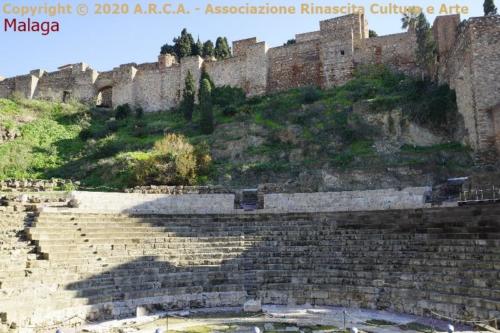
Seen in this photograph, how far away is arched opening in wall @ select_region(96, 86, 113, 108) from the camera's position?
36.9m

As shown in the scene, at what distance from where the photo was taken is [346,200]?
16016 mm

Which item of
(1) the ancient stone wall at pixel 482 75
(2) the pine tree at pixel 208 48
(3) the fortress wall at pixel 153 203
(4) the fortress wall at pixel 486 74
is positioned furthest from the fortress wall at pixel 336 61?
(3) the fortress wall at pixel 153 203

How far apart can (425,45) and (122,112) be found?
19886 millimetres

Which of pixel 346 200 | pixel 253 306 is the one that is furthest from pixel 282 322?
pixel 346 200

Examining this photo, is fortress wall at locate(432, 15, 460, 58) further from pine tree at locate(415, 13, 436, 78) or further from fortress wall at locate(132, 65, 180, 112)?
fortress wall at locate(132, 65, 180, 112)

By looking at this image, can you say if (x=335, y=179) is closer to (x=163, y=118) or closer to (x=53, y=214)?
(x=53, y=214)

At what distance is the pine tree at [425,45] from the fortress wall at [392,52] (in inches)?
112

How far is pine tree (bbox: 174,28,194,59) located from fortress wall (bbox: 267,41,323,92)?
35.2 ft

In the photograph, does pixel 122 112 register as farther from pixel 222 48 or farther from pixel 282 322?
pixel 282 322

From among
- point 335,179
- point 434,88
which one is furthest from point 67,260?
Answer: point 434,88

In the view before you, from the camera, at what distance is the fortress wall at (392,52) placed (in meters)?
27.8

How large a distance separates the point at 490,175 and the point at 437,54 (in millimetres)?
11018

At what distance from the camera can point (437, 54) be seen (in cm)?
2344

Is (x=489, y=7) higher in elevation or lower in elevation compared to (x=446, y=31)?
higher
